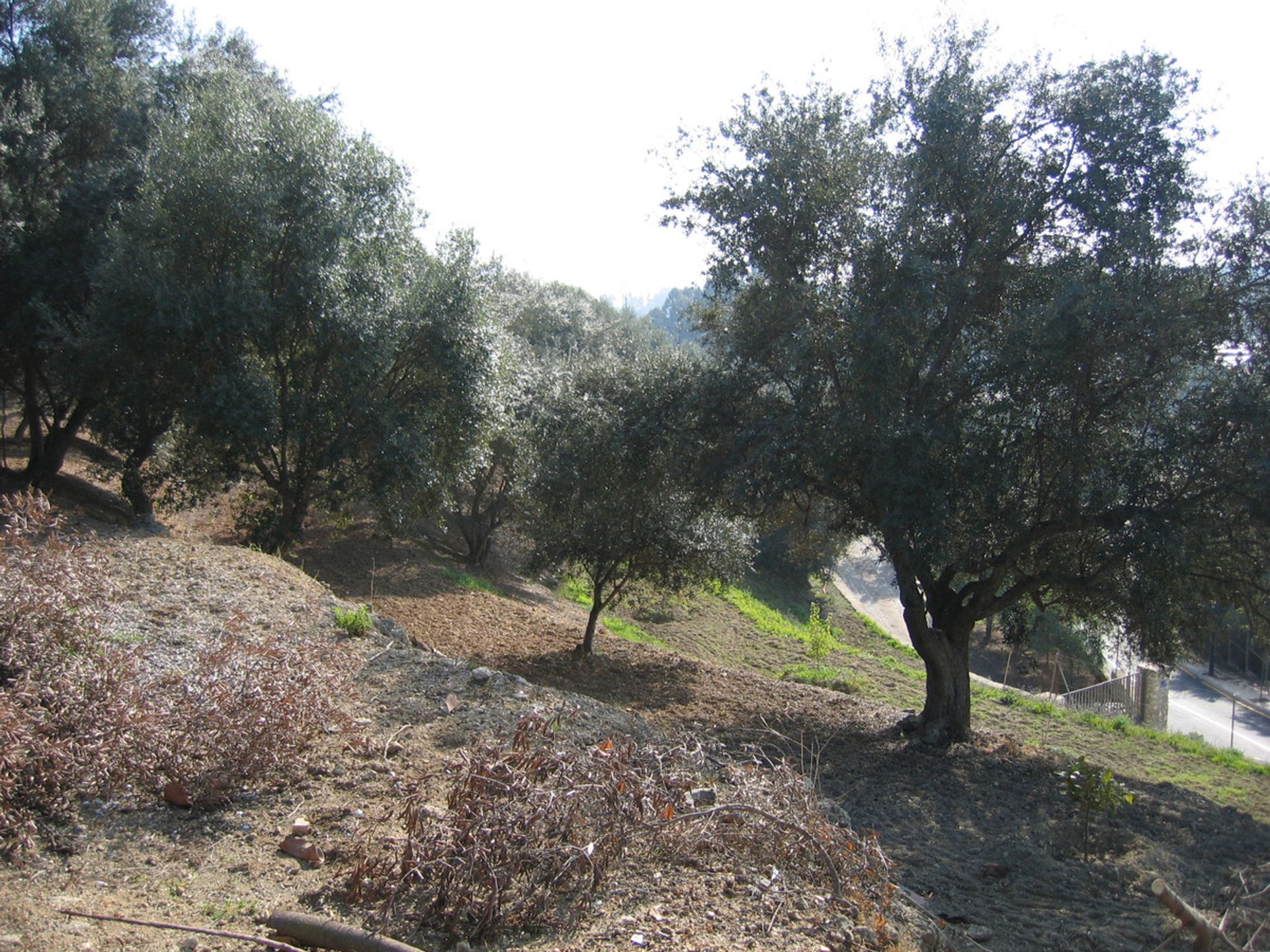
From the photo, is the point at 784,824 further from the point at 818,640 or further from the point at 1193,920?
the point at 818,640

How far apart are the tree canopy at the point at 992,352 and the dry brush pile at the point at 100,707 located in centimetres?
658

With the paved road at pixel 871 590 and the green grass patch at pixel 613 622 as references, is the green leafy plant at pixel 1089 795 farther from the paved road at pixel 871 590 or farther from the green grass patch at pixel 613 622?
the paved road at pixel 871 590

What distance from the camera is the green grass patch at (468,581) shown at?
58.4 feet

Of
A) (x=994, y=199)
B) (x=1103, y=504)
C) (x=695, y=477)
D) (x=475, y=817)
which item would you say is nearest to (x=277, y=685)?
(x=475, y=817)

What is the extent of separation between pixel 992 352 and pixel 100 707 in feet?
29.8

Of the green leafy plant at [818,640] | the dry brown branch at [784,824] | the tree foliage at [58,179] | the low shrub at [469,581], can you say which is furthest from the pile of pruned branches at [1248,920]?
the low shrub at [469,581]

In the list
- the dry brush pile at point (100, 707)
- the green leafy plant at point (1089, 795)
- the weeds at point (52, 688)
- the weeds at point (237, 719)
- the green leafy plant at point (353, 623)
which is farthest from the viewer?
the green leafy plant at point (353, 623)

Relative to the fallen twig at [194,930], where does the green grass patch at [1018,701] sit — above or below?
above

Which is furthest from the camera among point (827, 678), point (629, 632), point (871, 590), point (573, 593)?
point (871, 590)

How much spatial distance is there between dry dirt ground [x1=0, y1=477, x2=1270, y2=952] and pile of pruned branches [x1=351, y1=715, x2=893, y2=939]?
0.12m

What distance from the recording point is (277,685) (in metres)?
5.07

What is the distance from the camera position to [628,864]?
4441 mm

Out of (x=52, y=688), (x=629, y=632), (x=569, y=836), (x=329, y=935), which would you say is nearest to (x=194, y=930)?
(x=329, y=935)

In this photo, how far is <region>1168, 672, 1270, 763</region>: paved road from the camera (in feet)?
72.7
